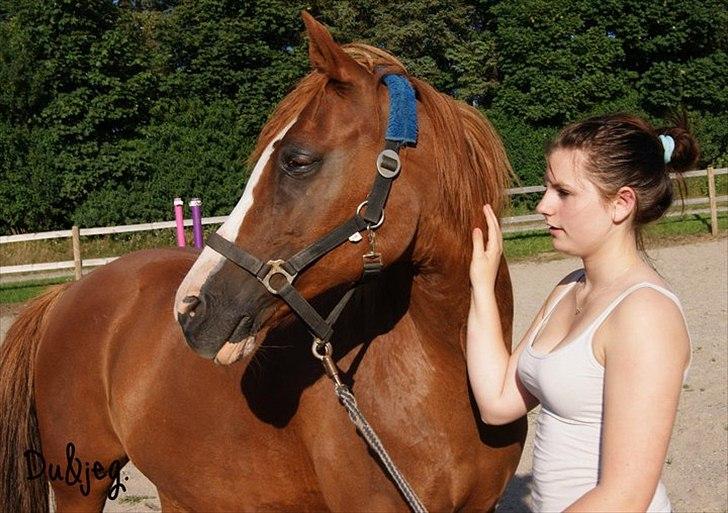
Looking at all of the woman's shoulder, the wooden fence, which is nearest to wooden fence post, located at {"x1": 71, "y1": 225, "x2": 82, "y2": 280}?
the wooden fence

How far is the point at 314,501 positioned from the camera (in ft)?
7.18

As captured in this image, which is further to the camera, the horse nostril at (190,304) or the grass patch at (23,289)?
the grass patch at (23,289)

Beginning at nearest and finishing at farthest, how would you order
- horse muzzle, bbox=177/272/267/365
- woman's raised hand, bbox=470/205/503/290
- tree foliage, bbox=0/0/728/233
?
horse muzzle, bbox=177/272/267/365 → woman's raised hand, bbox=470/205/503/290 → tree foliage, bbox=0/0/728/233

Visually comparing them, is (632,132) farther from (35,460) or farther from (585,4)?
(585,4)

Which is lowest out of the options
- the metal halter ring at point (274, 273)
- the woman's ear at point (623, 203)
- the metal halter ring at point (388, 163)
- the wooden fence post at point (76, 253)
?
the wooden fence post at point (76, 253)

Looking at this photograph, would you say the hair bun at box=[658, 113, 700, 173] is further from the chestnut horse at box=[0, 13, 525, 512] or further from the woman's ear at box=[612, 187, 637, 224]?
the chestnut horse at box=[0, 13, 525, 512]

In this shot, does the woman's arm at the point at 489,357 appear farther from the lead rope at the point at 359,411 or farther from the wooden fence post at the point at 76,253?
the wooden fence post at the point at 76,253

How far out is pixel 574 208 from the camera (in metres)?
1.51

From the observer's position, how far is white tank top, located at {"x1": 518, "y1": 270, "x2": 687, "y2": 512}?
139cm

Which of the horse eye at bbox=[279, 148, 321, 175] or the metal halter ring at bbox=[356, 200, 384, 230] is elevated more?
the horse eye at bbox=[279, 148, 321, 175]

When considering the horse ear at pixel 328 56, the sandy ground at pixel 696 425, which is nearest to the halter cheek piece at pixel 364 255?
the horse ear at pixel 328 56

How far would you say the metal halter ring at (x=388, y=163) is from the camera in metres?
1.80

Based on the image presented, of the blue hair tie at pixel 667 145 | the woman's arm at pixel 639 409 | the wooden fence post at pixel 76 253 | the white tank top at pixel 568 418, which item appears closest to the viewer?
the woman's arm at pixel 639 409

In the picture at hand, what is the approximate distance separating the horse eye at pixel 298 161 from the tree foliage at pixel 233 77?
14.6 meters
